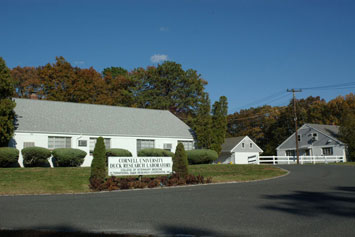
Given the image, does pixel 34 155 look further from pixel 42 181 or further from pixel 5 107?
pixel 42 181

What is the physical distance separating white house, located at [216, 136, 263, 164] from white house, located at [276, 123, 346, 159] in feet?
41.2

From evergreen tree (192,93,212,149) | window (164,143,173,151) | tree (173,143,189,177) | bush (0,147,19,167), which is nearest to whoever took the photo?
tree (173,143,189,177)

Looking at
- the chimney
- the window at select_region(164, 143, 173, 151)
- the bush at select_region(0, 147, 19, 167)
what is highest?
the chimney

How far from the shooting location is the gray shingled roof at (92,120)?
97.1 ft

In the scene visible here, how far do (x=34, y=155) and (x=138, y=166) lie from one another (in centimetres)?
1131

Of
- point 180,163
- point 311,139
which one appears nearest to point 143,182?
point 180,163

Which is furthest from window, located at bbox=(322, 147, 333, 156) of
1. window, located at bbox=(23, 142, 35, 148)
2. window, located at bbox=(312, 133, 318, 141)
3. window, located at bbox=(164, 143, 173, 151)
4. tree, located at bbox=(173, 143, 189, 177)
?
window, located at bbox=(23, 142, 35, 148)

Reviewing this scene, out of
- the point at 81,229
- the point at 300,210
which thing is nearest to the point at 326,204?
the point at 300,210

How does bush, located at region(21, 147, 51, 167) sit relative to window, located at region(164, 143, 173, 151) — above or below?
below

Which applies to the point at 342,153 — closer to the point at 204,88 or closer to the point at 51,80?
the point at 204,88

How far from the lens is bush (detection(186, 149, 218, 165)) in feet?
108

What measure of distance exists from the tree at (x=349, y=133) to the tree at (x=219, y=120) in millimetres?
23053

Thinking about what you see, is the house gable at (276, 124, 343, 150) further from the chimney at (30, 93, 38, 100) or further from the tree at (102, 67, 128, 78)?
the chimney at (30, 93, 38, 100)

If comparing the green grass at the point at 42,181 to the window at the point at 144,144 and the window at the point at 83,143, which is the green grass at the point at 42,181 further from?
the window at the point at 144,144
